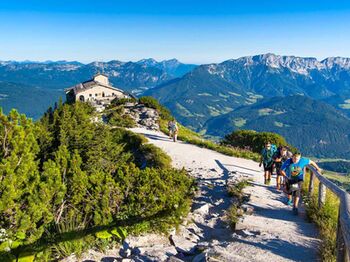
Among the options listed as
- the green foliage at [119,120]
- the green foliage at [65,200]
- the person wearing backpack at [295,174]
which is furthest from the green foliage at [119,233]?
the green foliage at [119,120]

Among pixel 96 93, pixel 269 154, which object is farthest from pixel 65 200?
pixel 96 93

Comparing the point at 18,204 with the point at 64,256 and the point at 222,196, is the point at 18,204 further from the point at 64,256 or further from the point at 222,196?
the point at 222,196

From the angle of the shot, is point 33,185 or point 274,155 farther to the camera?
point 274,155

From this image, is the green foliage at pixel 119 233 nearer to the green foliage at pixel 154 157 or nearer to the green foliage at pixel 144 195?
the green foliage at pixel 144 195

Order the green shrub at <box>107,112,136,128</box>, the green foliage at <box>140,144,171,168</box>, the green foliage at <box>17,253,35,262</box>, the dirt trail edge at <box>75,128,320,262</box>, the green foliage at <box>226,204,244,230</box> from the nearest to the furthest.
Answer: the green foliage at <box>17,253,35,262</box>, the dirt trail edge at <box>75,128,320,262</box>, the green foliage at <box>226,204,244,230</box>, the green foliage at <box>140,144,171,168</box>, the green shrub at <box>107,112,136,128</box>

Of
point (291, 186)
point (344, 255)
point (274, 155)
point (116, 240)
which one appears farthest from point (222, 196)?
point (344, 255)

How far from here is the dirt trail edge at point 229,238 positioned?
259 inches

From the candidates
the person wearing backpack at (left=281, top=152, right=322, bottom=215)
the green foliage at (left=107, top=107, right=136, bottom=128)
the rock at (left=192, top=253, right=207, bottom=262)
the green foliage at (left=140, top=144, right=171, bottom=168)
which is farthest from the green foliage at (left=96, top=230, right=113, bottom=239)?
the green foliage at (left=107, top=107, right=136, bottom=128)

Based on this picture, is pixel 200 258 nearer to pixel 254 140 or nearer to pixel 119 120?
pixel 254 140

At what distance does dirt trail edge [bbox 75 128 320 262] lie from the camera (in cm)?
658

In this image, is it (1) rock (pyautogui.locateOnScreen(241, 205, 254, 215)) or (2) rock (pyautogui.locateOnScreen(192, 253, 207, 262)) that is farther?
(1) rock (pyautogui.locateOnScreen(241, 205, 254, 215))

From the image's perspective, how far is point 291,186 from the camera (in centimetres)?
990

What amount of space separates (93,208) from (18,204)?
5.68 ft

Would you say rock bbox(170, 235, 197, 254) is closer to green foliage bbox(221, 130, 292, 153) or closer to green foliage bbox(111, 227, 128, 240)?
green foliage bbox(111, 227, 128, 240)
